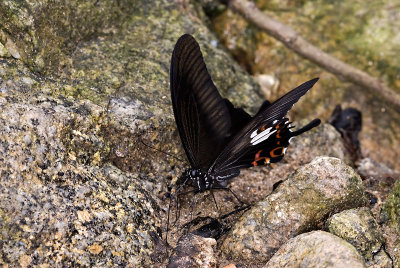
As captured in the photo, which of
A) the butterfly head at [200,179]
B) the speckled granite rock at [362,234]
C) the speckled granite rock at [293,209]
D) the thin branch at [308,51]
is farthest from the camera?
the thin branch at [308,51]

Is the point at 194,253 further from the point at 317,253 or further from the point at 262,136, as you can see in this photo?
the point at 262,136

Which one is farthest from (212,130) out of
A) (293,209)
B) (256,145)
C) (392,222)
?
(392,222)

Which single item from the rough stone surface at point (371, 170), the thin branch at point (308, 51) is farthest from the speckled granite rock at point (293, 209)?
the thin branch at point (308, 51)

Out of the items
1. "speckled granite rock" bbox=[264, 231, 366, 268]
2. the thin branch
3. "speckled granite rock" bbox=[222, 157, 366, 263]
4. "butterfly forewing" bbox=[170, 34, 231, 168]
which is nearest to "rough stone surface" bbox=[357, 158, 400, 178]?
the thin branch

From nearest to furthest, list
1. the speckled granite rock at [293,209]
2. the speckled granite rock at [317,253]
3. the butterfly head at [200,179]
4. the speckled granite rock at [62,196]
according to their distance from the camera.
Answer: the speckled granite rock at [317,253] → the speckled granite rock at [62,196] → the speckled granite rock at [293,209] → the butterfly head at [200,179]

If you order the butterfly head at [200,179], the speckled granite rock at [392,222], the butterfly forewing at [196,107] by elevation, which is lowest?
the speckled granite rock at [392,222]

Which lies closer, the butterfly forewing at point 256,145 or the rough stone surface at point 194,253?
the rough stone surface at point 194,253

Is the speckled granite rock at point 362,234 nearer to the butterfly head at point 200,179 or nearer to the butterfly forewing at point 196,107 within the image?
the butterfly head at point 200,179
